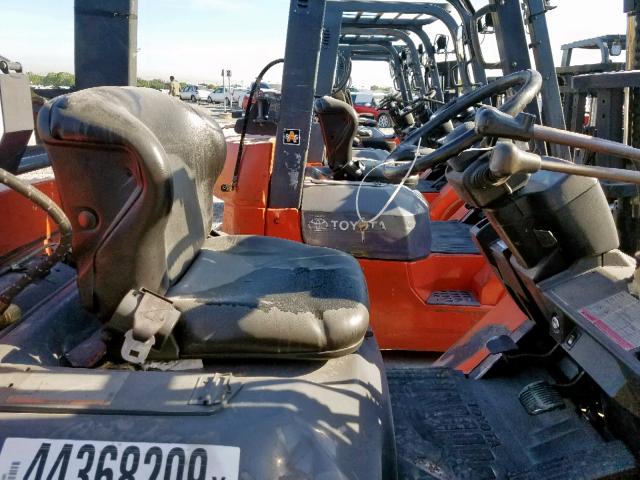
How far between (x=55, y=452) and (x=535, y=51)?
11.7 ft

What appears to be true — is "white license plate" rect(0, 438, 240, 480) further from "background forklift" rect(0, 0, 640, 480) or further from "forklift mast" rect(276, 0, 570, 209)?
"forklift mast" rect(276, 0, 570, 209)

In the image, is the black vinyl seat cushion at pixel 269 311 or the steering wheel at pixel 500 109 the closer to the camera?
the black vinyl seat cushion at pixel 269 311

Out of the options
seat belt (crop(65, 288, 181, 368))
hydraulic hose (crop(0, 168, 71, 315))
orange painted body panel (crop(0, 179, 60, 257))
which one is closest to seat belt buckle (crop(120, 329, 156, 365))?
seat belt (crop(65, 288, 181, 368))

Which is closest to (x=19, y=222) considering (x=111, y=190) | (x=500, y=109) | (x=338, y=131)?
(x=111, y=190)

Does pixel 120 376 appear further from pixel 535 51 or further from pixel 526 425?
pixel 535 51

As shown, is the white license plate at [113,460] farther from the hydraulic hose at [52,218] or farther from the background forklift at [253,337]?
the hydraulic hose at [52,218]

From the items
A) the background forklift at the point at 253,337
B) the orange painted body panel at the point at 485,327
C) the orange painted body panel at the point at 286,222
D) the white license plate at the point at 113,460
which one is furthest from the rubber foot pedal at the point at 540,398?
the orange painted body panel at the point at 286,222

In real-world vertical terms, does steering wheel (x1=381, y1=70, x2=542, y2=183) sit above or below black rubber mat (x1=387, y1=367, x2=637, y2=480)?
above

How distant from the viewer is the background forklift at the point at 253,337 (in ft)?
4.30

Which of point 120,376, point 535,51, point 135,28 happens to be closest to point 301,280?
point 120,376

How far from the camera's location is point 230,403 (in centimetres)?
139

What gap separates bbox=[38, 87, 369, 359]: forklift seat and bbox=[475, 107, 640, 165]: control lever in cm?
65

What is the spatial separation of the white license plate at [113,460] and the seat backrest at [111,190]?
0.47 metres

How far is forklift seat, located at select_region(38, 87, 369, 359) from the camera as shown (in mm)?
1499
